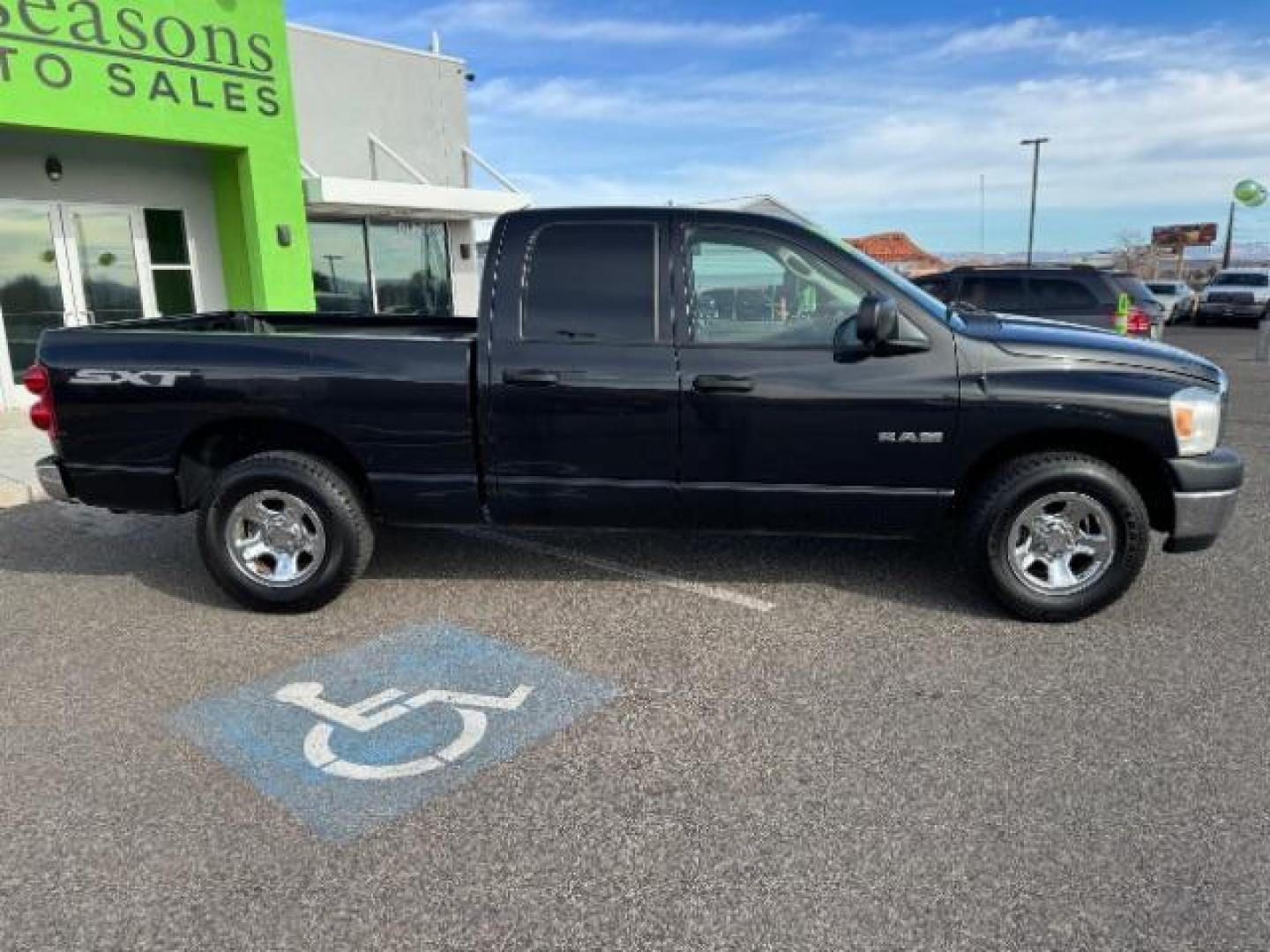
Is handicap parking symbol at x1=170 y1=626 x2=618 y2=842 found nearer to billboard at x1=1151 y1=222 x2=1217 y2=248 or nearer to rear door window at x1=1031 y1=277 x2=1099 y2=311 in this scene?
rear door window at x1=1031 y1=277 x2=1099 y2=311

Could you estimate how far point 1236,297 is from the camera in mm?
29047

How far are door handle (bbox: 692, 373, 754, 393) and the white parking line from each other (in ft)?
3.68

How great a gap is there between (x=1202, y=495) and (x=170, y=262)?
1189 centimetres

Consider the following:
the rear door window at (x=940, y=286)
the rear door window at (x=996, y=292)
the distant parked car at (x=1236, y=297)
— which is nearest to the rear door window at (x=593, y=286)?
the rear door window at (x=996, y=292)

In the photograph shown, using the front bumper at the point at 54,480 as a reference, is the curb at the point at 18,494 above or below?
below

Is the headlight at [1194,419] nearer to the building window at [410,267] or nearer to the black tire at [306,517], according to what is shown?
the black tire at [306,517]

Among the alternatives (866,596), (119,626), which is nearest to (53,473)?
(119,626)

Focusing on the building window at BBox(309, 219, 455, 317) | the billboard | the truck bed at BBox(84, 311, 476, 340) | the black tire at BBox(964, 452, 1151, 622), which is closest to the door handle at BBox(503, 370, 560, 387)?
the truck bed at BBox(84, 311, 476, 340)

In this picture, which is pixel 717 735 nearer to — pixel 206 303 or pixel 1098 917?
pixel 1098 917

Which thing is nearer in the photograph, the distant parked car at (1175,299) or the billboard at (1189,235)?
the distant parked car at (1175,299)

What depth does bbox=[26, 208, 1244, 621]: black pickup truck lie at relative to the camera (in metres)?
4.13

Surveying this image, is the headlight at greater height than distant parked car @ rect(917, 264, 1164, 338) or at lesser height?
lesser

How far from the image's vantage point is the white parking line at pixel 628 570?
459cm

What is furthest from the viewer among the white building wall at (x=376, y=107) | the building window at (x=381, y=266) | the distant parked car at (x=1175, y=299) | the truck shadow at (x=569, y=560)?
the distant parked car at (x=1175, y=299)
